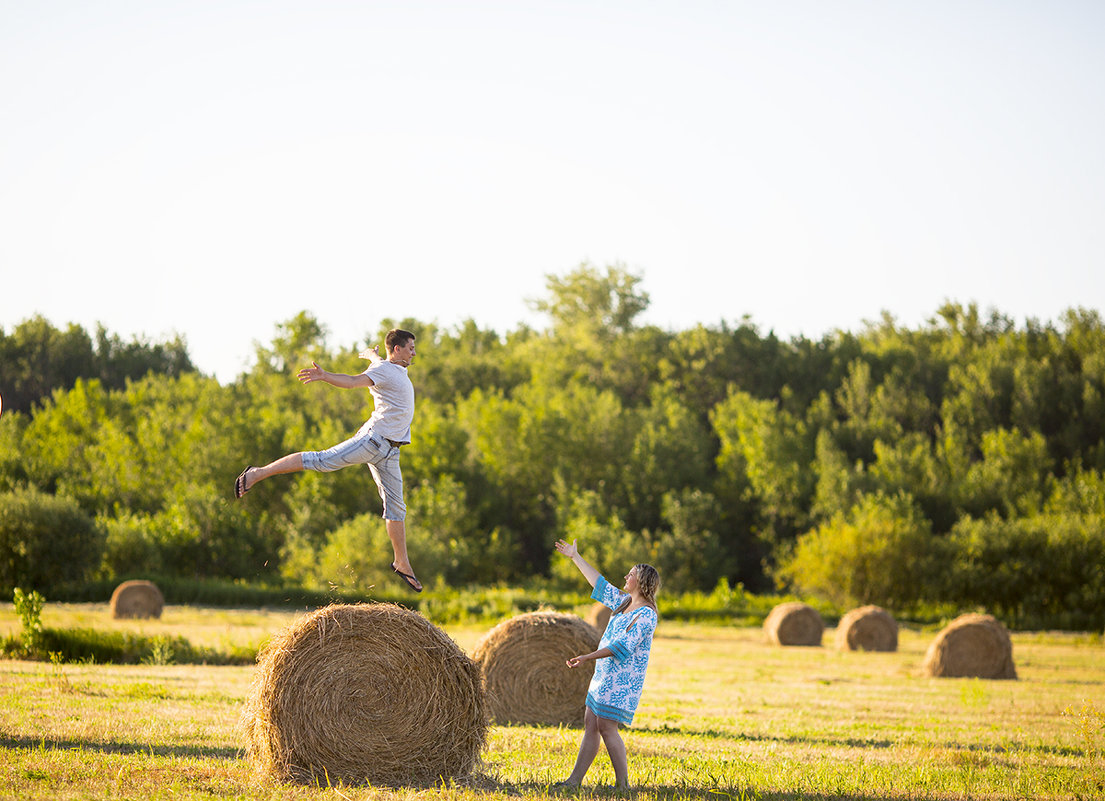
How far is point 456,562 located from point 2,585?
69.0 feet

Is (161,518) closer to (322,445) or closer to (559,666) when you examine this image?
(322,445)

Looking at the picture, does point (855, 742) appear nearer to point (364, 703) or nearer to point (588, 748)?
point (588, 748)

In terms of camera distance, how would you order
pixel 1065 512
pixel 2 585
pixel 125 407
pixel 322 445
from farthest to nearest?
1. pixel 125 407
2. pixel 322 445
3. pixel 1065 512
4. pixel 2 585

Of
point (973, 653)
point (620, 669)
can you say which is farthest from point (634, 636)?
point (973, 653)

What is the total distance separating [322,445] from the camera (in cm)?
6159

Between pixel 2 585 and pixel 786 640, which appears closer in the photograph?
pixel 786 640

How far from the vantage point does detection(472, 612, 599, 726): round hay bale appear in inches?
582

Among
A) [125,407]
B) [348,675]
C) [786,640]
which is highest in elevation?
[125,407]

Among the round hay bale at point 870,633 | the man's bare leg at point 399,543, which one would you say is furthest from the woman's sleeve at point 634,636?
the round hay bale at point 870,633

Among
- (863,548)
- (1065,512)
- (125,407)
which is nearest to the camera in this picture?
(863,548)

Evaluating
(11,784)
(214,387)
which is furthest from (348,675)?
(214,387)

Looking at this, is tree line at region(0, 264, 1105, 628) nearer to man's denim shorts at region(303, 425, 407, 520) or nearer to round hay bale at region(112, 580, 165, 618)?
round hay bale at region(112, 580, 165, 618)

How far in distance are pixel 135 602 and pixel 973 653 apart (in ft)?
72.8

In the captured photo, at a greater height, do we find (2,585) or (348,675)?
(348,675)
